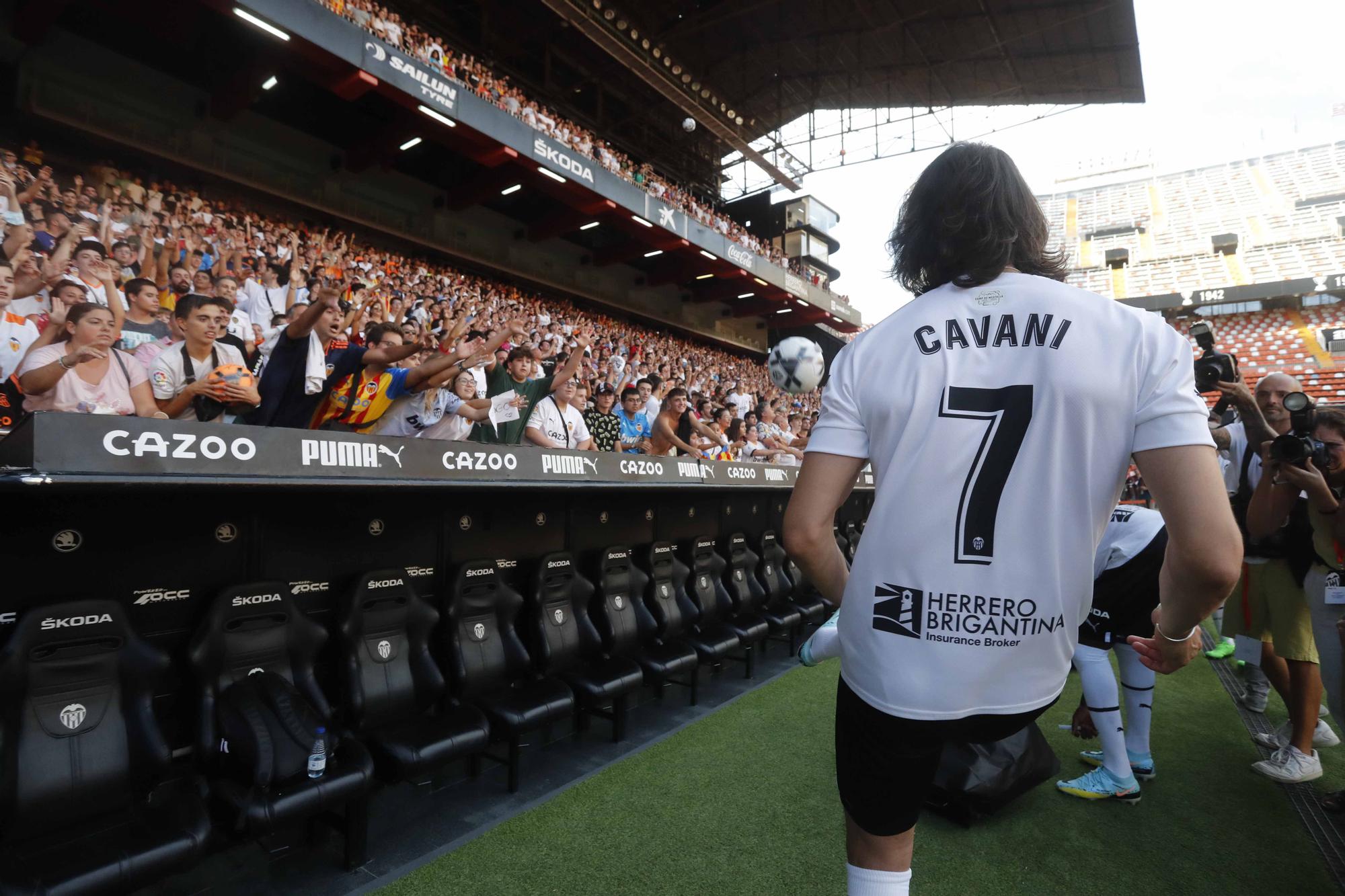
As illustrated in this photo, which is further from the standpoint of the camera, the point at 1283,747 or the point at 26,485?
the point at 1283,747

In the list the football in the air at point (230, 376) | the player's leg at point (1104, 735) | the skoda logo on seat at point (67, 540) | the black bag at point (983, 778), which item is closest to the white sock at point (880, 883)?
the black bag at point (983, 778)

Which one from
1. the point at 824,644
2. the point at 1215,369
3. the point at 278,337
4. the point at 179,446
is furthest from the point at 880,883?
the point at 278,337

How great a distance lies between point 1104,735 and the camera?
3273 mm

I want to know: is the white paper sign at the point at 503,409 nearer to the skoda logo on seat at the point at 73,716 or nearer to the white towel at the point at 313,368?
the white towel at the point at 313,368

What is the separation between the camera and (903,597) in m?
1.14

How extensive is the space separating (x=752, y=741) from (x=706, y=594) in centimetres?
145

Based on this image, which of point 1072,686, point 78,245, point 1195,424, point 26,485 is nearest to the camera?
point 1195,424

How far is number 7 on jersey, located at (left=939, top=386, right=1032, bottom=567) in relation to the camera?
3.61ft

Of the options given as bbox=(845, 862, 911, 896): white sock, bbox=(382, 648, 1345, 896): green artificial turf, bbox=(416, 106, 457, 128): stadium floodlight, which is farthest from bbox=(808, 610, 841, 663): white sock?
bbox=(416, 106, 457, 128): stadium floodlight

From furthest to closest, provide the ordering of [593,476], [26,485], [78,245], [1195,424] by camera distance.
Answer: [78,245] → [593,476] → [26,485] → [1195,424]

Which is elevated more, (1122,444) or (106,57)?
(106,57)

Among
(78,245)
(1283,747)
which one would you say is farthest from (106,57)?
(1283,747)

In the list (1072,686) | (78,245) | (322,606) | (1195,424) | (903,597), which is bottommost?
(1072,686)

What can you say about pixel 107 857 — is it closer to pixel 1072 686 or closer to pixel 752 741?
pixel 752 741
